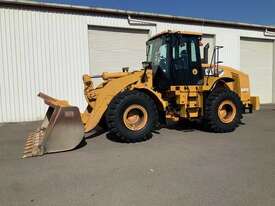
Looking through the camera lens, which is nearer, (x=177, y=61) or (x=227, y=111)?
(x=177, y=61)

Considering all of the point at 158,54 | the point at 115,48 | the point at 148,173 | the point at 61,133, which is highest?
the point at 115,48

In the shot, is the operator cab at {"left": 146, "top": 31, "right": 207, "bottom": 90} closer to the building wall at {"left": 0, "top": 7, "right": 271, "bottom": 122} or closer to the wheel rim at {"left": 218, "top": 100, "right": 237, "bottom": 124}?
the wheel rim at {"left": 218, "top": 100, "right": 237, "bottom": 124}

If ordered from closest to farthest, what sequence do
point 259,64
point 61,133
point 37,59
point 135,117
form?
point 61,133
point 135,117
point 37,59
point 259,64

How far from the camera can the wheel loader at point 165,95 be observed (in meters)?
7.60

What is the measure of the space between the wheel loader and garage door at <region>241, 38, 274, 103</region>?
319 inches

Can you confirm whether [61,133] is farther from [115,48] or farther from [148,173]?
[115,48]

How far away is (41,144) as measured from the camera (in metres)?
6.62

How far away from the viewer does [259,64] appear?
18016 mm

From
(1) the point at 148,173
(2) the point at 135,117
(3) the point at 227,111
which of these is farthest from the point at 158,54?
(1) the point at 148,173

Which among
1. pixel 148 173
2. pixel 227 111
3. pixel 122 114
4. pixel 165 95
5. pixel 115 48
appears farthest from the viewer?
pixel 115 48

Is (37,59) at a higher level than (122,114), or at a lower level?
higher

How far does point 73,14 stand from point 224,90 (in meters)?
6.84

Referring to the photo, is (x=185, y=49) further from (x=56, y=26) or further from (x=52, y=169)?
(x=56, y=26)

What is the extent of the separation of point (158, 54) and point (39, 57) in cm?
523
